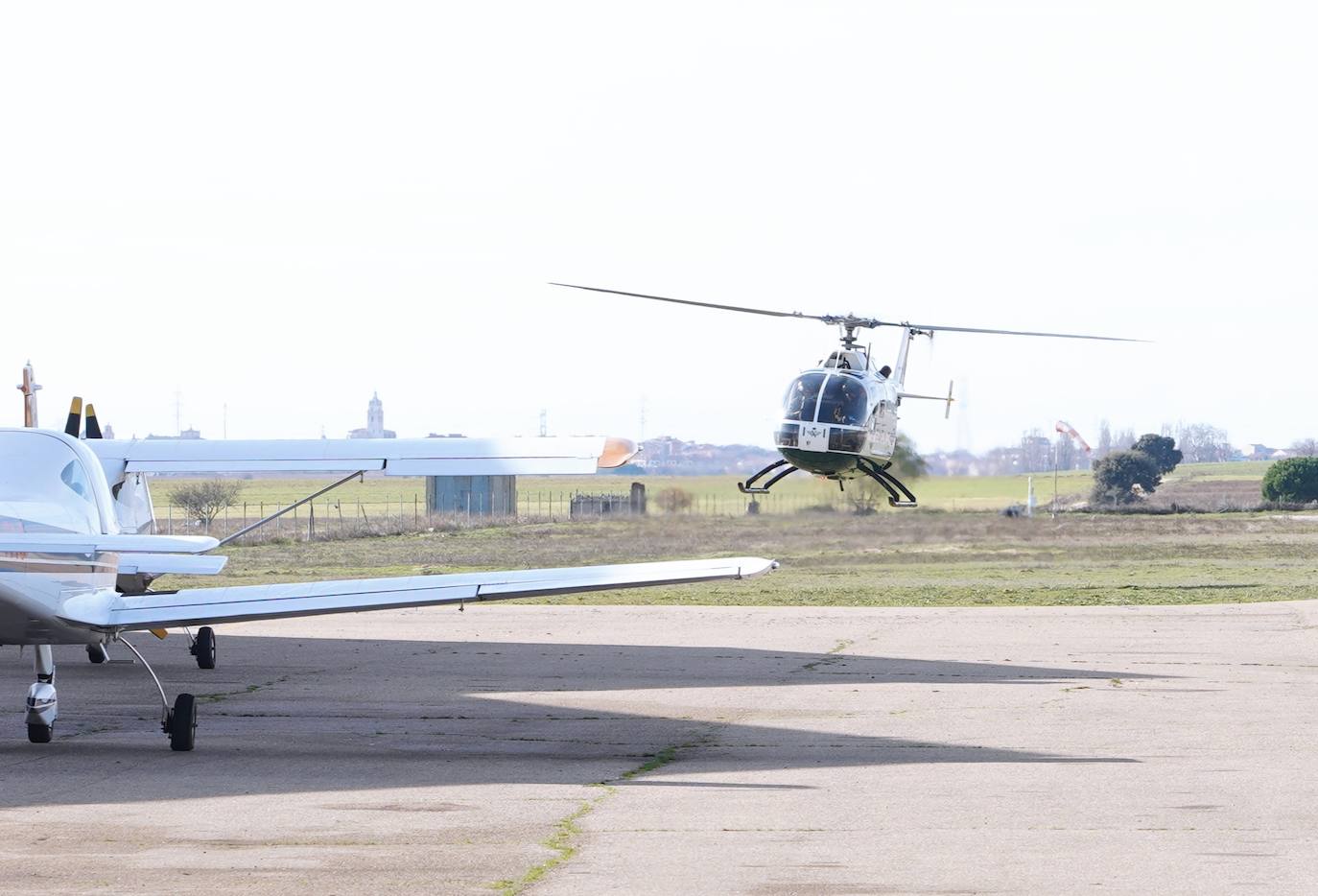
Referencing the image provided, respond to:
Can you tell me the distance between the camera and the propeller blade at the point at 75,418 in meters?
17.7

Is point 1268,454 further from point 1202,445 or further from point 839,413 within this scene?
point 839,413

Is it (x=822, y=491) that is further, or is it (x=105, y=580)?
(x=822, y=491)

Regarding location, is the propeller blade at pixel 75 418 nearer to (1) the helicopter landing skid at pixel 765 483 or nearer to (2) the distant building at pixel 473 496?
(1) the helicopter landing skid at pixel 765 483

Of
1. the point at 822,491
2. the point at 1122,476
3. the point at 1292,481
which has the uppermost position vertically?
the point at 1122,476

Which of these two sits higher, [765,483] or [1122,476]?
[1122,476]

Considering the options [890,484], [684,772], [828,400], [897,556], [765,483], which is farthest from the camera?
[897,556]

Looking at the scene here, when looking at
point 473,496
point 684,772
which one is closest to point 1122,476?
point 473,496

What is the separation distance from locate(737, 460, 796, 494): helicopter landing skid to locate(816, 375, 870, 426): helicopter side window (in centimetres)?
181

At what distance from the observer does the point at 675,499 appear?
3195 centimetres

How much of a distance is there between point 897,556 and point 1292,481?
90.4 feet

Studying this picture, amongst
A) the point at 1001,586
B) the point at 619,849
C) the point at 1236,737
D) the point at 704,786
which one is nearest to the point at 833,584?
the point at 1001,586

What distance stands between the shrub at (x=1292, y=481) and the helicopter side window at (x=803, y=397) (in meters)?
36.5

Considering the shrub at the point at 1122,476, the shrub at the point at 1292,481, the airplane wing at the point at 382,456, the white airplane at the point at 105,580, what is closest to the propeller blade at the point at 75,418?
the airplane wing at the point at 382,456

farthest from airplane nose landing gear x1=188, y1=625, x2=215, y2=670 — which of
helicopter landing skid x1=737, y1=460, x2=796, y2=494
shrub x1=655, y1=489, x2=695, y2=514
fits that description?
shrub x1=655, y1=489, x2=695, y2=514
